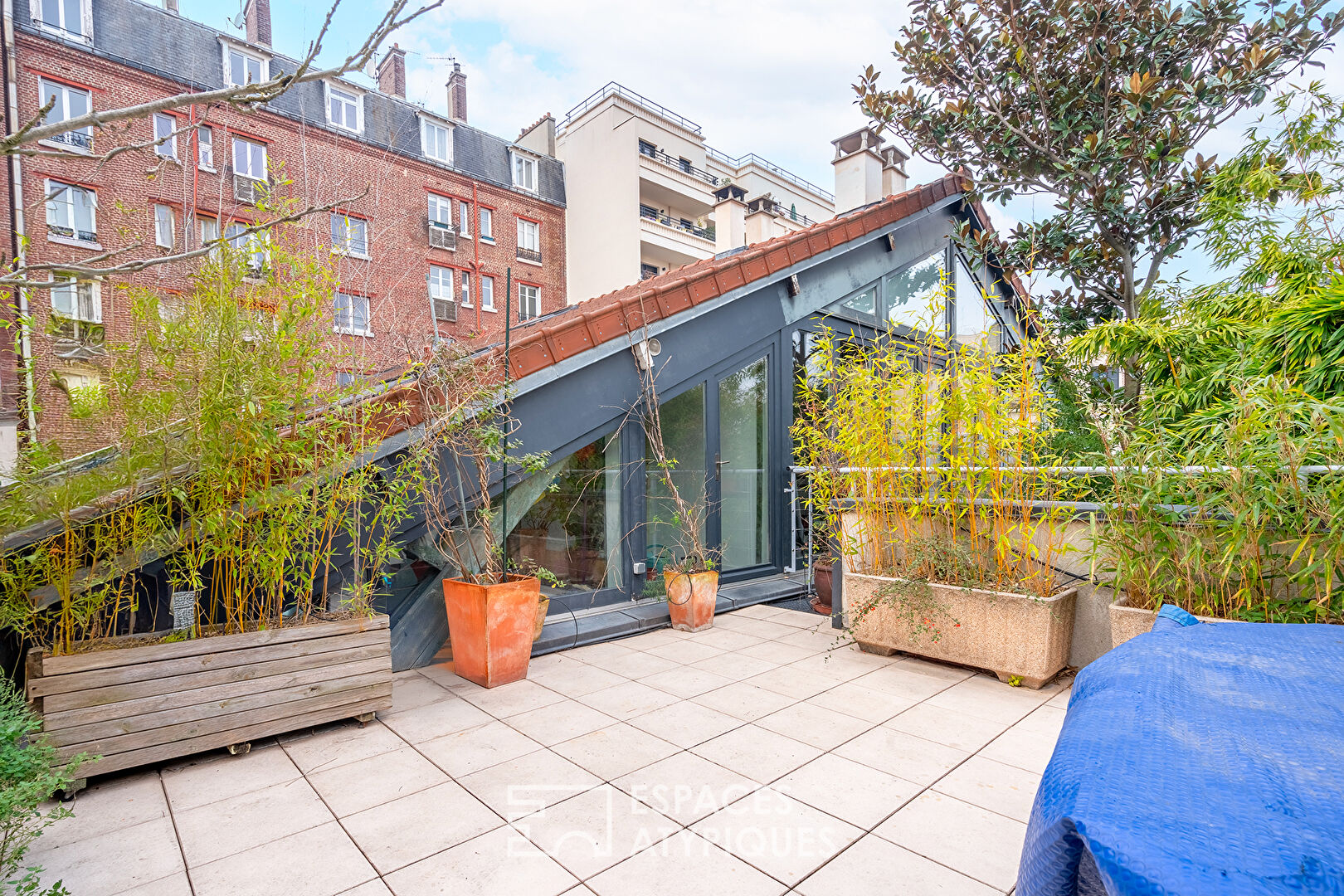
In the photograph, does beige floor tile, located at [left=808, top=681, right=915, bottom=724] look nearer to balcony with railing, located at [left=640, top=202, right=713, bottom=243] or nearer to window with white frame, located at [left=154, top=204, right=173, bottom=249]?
window with white frame, located at [left=154, top=204, right=173, bottom=249]

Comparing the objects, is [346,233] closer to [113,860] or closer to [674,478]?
[113,860]

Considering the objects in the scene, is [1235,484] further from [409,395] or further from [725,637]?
[409,395]

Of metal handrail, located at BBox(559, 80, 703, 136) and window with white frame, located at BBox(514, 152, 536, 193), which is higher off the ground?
metal handrail, located at BBox(559, 80, 703, 136)

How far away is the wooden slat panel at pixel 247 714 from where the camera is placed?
2094mm

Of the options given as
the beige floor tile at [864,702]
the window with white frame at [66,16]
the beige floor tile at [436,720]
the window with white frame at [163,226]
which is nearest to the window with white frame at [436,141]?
the window with white frame at [66,16]

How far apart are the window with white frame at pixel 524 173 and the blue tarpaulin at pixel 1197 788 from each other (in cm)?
1718

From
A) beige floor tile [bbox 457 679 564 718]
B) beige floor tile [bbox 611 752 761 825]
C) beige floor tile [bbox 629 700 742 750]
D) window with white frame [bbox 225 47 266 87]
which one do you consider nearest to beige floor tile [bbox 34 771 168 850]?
beige floor tile [bbox 457 679 564 718]

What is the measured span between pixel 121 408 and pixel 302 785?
1429 mm

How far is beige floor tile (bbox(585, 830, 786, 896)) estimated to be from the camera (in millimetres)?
1549

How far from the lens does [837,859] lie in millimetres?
1669

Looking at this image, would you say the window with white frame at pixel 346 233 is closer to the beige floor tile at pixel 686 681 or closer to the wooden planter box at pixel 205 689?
the wooden planter box at pixel 205 689

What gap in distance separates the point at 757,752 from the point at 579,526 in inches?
86.8

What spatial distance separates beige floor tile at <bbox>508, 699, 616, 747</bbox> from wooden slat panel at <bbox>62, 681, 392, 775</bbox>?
56cm

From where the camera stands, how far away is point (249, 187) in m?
6.03
